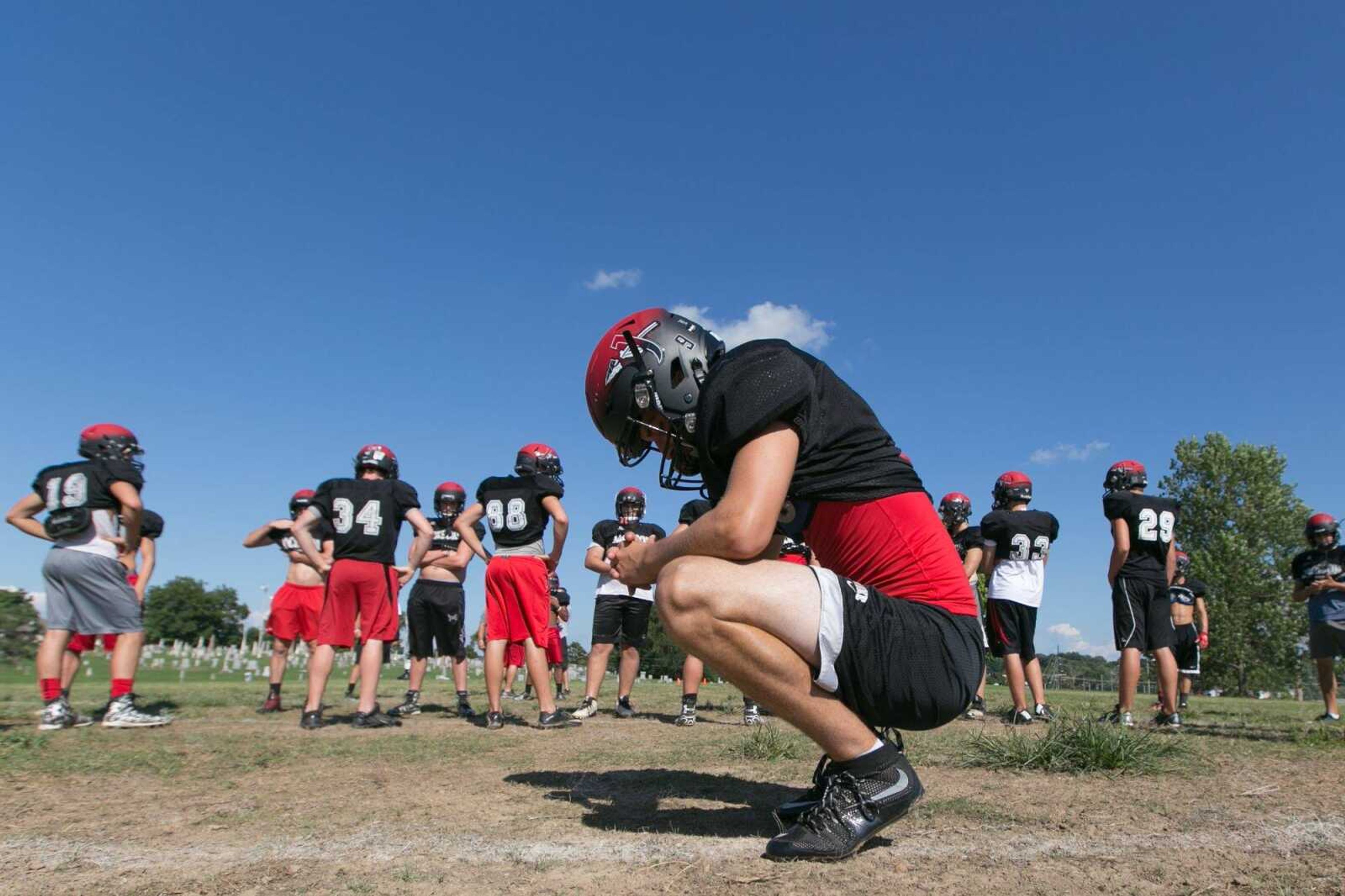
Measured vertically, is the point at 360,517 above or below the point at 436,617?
above

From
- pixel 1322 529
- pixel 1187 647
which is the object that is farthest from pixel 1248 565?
pixel 1322 529

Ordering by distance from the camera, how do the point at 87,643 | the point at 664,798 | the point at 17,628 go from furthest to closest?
the point at 87,643 < the point at 17,628 < the point at 664,798

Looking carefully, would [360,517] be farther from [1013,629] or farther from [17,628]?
[1013,629]

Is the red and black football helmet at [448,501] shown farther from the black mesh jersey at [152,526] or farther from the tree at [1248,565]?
the tree at [1248,565]

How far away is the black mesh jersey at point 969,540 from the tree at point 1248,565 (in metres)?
33.6

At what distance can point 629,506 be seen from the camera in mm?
9500

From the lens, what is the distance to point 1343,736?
574 cm

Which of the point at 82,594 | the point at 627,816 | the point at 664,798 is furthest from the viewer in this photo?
the point at 82,594

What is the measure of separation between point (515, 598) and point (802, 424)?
5.37 m

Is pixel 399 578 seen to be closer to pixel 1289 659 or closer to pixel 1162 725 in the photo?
pixel 1162 725

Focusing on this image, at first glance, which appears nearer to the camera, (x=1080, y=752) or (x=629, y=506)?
(x=1080, y=752)

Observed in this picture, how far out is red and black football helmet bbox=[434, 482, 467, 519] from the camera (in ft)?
34.9

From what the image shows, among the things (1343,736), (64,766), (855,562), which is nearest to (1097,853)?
(855,562)

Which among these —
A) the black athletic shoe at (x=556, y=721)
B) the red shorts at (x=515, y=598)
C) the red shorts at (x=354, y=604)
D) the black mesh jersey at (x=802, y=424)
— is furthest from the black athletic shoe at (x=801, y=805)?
the red shorts at (x=354, y=604)
